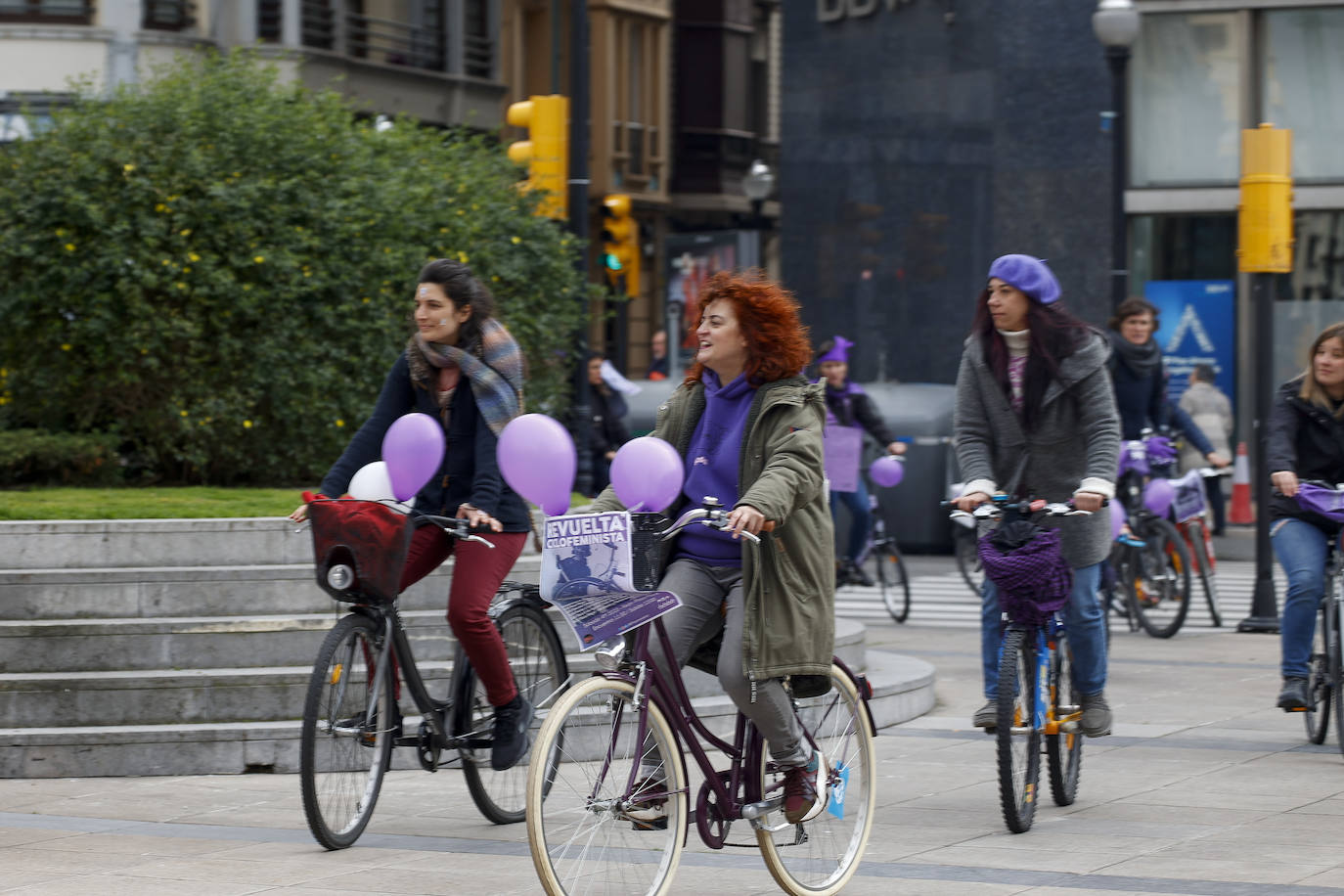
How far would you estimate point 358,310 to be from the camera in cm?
1131

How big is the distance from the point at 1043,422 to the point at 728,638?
2121 millimetres

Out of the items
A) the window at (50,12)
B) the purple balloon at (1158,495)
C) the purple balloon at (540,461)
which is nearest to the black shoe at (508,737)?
the purple balloon at (540,461)

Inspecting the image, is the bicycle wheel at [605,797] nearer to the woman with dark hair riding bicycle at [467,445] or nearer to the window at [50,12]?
the woman with dark hair riding bicycle at [467,445]

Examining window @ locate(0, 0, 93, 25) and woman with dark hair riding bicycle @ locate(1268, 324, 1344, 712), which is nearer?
woman with dark hair riding bicycle @ locate(1268, 324, 1344, 712)

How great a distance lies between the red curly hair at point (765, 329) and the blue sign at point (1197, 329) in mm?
16921

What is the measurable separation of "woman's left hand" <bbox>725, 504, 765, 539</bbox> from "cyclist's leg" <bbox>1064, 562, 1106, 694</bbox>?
230 cm

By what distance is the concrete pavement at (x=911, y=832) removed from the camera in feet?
19.4

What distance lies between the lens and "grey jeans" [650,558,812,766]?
5488mm

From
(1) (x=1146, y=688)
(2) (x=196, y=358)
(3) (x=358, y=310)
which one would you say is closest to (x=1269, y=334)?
(1) (x=1146, y=688)

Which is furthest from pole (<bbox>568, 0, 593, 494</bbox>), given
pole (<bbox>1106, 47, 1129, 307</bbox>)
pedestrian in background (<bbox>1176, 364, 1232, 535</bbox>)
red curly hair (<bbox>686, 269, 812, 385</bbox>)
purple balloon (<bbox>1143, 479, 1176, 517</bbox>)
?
red curly hair (<bbox>686, 269, 812, 385</bbox>)

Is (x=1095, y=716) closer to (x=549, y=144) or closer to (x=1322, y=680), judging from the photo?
(x=1322, y=680)

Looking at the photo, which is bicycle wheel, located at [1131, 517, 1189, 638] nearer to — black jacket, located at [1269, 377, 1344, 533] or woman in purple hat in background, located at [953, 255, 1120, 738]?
black jacket, located at [1269, 377, 1344, 533]

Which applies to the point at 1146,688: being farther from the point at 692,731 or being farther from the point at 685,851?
the point at 692,731

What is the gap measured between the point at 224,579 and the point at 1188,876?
4287 mm
